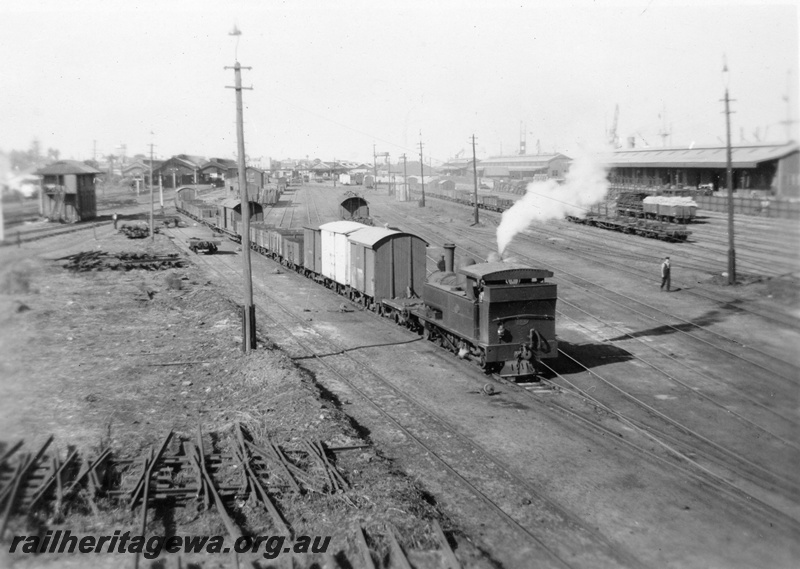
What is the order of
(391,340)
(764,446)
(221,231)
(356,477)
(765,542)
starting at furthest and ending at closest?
(221,231), (391,340), (764,446), (356,477), (765,542)

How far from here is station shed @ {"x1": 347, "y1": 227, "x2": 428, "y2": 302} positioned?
2367 cm

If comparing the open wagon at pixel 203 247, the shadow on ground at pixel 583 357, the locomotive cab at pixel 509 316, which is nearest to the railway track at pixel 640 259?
the shadow on ground at pixel 583 357

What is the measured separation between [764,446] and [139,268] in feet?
110

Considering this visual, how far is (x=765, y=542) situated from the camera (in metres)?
9.26

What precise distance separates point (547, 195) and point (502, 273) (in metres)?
5.06

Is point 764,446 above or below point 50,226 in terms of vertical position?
below

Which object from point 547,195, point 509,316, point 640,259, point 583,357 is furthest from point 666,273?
point 509,316

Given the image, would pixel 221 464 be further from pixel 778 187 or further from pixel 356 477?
pixel 778 187

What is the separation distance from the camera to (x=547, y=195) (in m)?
20.5

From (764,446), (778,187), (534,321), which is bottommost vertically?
(764,446)

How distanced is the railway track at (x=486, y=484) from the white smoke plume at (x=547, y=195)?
6145 millimetres

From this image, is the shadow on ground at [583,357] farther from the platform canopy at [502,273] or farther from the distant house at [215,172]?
the distant house at [215,172]

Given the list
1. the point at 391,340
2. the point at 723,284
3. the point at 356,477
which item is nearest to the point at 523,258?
the point at 723,284

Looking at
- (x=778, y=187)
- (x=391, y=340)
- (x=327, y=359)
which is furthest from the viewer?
(x=391, y=340)
